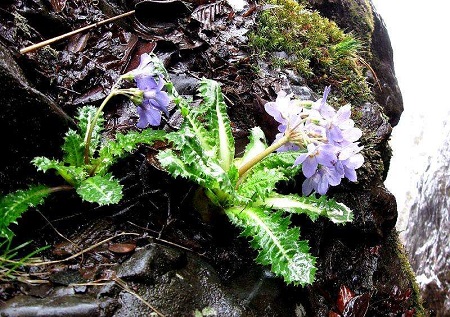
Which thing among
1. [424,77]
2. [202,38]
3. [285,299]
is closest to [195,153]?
[285,299]

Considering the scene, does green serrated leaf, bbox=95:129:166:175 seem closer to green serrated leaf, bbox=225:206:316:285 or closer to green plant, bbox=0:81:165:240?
green plant, bbox=0:81:165:240

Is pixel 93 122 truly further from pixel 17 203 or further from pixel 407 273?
pixel 407 273

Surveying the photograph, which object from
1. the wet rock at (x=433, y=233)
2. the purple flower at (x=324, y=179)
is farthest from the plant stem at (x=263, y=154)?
the wet rock at (x=433, y=233)

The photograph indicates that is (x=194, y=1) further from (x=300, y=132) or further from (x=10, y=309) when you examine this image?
(x=10, y=309)

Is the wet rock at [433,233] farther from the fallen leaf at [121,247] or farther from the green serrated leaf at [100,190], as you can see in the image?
the green serrated leaf at [100,190]

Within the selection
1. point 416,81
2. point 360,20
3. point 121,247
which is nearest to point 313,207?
point 121,247
